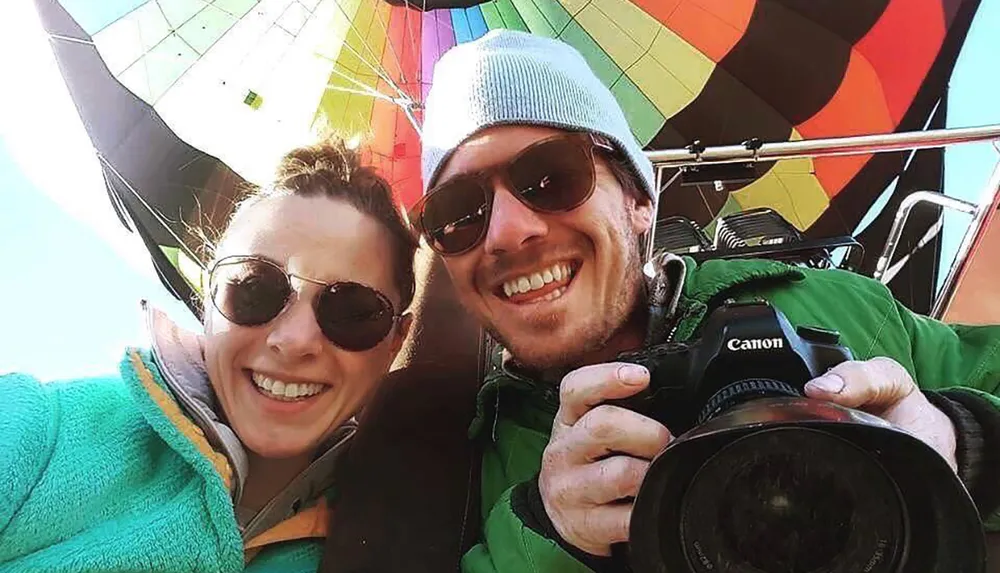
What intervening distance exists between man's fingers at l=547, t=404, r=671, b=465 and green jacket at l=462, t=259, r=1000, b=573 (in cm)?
34

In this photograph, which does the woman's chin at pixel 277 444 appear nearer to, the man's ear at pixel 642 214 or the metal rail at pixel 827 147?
the man's ear at pixel 642 214

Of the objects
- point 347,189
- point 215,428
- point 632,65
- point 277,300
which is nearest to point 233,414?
point 215,428

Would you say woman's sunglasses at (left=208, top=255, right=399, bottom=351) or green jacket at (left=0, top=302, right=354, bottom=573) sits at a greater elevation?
woman's sunglasses at (left=208, top=255, right=399, bottom=351)

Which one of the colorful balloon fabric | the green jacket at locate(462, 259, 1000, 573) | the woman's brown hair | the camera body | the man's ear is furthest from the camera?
the colorful balloon fabric

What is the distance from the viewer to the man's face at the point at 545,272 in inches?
49.1

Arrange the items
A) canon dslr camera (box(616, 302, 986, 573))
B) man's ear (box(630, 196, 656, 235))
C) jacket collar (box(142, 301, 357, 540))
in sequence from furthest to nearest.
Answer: man's ear (box(630, 196, 656, 235))
jacket collar (box(142, 301, 357, 540))
canon dslr camera (box(616, 302, 986, 573))

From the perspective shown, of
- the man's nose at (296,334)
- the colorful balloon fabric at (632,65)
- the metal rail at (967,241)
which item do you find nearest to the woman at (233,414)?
the man's nose at (296,334)

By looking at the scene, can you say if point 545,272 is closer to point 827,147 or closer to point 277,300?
point 277,300

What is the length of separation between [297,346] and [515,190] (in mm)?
397

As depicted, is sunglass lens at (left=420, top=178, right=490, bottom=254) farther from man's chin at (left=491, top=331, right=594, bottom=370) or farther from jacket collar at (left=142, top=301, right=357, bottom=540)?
jacket collar at (left=142, top=301, right=357, bottom=540)

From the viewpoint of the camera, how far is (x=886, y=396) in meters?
0.74

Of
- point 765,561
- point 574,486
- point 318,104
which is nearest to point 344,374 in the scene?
point 574,486

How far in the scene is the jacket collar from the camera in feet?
3.53

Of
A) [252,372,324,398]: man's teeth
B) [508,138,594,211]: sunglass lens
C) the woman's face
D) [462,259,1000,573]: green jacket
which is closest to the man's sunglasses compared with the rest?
[508,138,594,211]: sunglass lens
